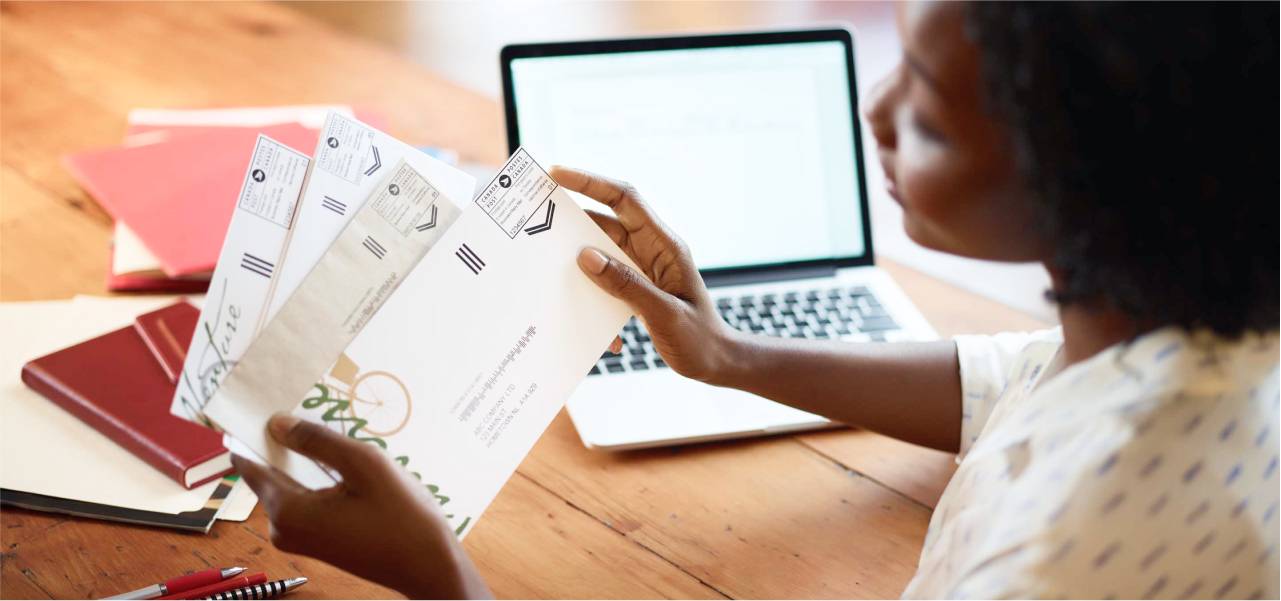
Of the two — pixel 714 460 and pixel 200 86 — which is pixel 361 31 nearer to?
pixel 200 86

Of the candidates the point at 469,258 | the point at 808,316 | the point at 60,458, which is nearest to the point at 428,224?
the point at 469,258

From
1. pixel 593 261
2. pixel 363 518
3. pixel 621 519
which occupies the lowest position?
pixel 621 519

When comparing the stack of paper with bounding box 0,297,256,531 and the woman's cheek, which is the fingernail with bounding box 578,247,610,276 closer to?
the woman's cheek

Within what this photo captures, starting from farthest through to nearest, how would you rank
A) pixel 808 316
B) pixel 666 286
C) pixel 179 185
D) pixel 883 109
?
pixel 179 185 → pixel 808 316 → pixel 666 286 → pixel 883 109

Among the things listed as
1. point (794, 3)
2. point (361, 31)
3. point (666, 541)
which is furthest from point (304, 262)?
point (794, 3)

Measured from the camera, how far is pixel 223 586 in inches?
29.1

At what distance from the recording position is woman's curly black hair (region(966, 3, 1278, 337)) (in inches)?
19.8

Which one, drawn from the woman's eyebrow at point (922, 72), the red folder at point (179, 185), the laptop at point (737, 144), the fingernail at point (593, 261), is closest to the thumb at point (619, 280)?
the fingernail at point (593, 261)

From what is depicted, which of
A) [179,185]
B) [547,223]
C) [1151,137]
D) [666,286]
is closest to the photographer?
[1151,137]

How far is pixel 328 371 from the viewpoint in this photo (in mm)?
657

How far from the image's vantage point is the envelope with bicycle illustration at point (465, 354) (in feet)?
2.16

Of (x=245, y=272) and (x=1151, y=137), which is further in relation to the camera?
(x=245, y=272)

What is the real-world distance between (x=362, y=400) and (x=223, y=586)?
173mm

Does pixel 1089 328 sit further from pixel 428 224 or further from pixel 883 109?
pixel 428 224
